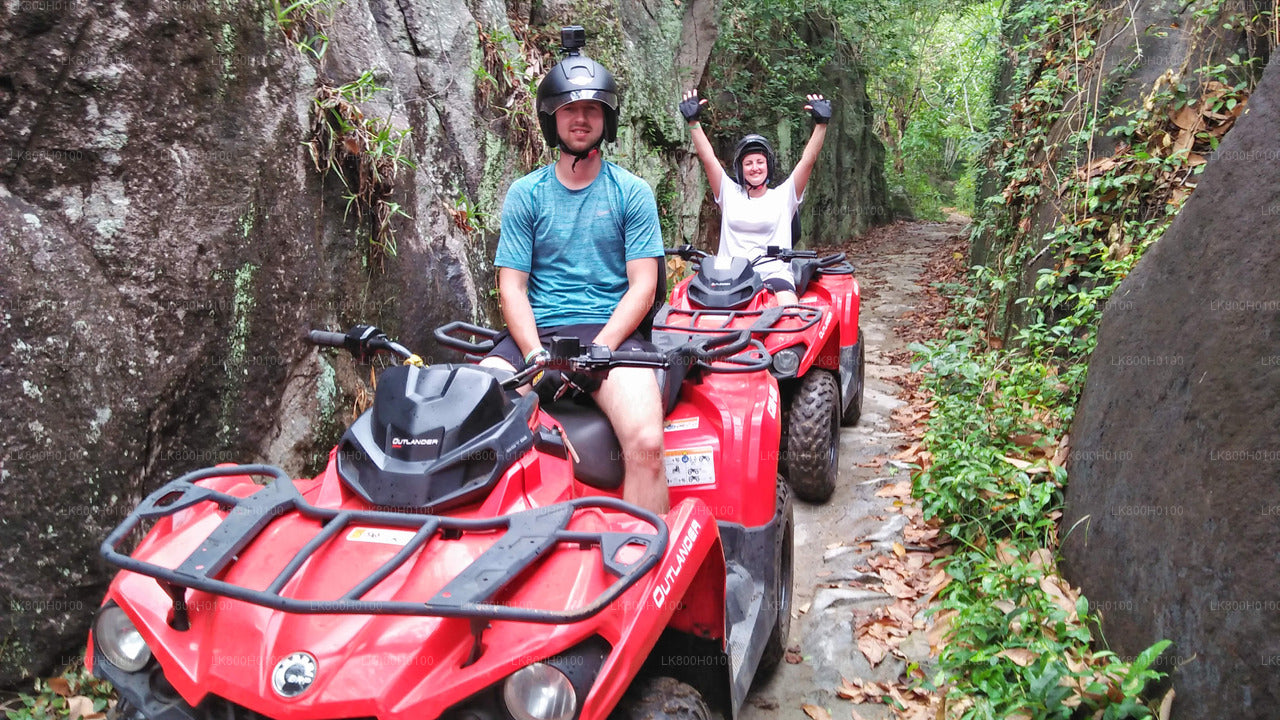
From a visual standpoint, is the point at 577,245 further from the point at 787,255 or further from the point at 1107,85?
the point at 1107,85

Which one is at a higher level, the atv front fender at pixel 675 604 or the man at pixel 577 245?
the man at pixel 577 245

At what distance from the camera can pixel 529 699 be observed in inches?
61.9

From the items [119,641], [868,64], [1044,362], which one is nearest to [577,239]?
[119,641]

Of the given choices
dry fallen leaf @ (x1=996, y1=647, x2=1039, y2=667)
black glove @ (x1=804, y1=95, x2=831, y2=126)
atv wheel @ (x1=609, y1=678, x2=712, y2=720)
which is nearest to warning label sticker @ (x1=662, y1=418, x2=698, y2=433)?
dry fallen leaf @ (x1=996, y1=647, x2=1039, y2=667)

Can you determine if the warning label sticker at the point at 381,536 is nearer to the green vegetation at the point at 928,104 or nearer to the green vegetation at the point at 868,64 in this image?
the green vegetation at the point at 868,64

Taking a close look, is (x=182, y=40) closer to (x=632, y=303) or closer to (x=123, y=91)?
(x=123, y=91)

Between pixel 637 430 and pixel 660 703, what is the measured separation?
3.30ft

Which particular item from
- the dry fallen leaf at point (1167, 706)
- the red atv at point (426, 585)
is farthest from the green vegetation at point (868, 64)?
the red atv at point (426, 585)

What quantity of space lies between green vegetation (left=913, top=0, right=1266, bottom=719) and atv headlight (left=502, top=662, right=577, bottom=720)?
1.71 metres

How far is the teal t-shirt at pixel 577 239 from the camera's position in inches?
125

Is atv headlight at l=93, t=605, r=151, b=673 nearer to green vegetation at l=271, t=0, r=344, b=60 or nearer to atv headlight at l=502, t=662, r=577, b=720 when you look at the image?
atv headlight at l=502, t=662, r=577, b=720

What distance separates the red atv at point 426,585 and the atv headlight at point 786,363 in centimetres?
225

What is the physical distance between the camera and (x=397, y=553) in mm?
1766

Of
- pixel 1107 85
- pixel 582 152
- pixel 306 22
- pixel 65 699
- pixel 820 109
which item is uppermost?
pixel 306 22
